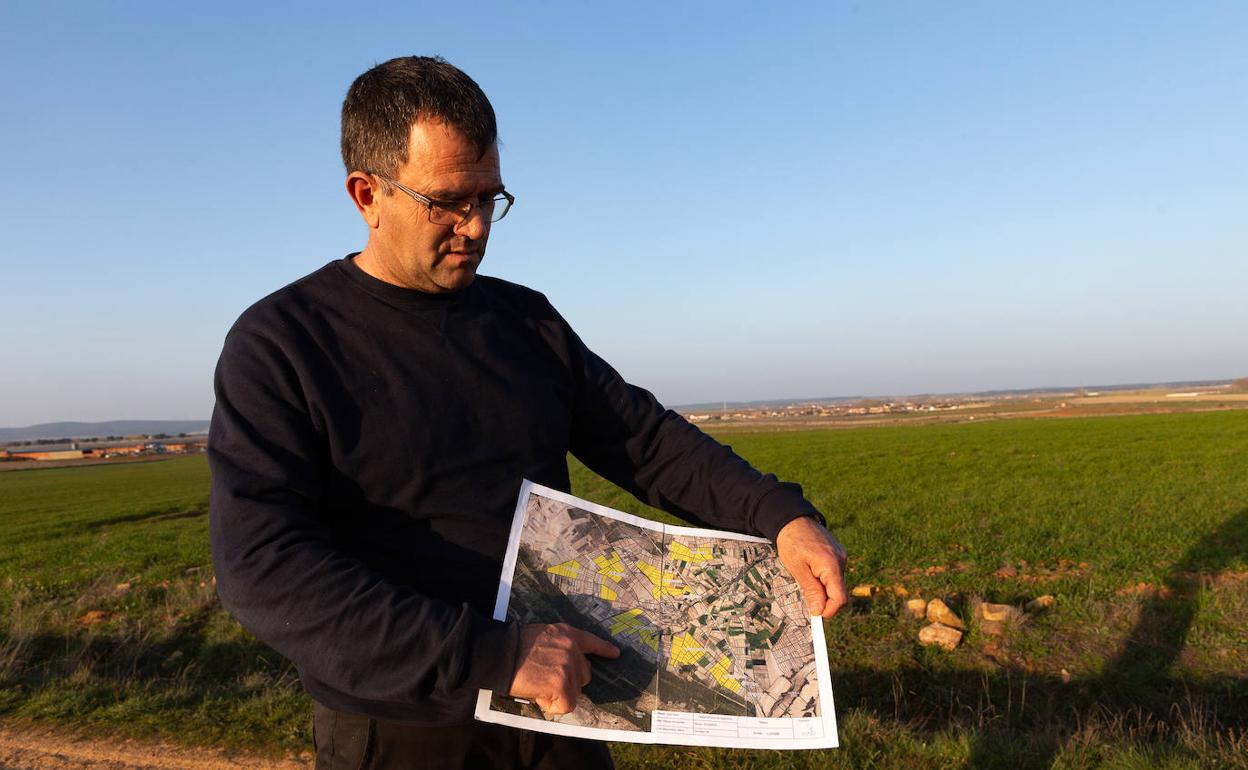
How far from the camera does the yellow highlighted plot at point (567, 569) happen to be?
1.68m

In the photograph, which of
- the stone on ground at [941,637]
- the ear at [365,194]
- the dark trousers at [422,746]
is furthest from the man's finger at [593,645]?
the stone on ground at [941,637]

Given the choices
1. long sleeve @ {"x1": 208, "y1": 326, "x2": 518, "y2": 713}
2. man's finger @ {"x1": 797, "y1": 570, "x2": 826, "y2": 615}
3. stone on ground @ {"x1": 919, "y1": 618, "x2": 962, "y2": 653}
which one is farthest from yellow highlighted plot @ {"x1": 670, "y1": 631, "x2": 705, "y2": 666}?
stone on ground @ {"x1": 919, "y1": 618, "x2": 962, "y2": 653}

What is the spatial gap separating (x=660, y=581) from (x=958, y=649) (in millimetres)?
7828

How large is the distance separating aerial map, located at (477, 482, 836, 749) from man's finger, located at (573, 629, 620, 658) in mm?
40

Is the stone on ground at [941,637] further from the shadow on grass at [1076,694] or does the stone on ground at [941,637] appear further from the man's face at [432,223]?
the man's face at [432,223]

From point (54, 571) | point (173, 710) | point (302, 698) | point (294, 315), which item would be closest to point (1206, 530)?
point (302, 698)

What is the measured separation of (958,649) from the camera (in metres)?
8.46

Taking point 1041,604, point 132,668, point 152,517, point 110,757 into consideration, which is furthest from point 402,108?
point 152,517

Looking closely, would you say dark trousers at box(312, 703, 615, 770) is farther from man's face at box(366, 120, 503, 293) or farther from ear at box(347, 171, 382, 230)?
ear at box(347, 171, 382, 230)

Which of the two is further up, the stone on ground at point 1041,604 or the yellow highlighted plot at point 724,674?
the yellow highlighted plot at point 724,674

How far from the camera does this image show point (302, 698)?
5828mm

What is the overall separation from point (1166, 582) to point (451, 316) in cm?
1125

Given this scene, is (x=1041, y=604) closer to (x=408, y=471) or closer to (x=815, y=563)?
(x=815, y=563)

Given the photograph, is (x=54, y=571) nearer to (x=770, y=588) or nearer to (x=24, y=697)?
(x=24, y=697)
